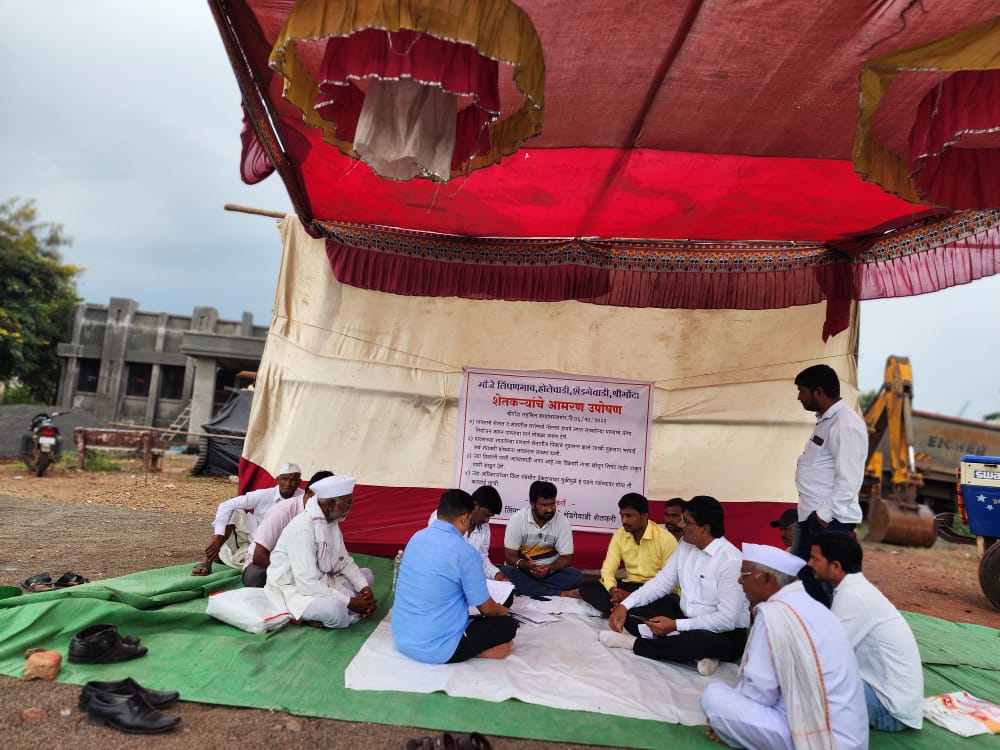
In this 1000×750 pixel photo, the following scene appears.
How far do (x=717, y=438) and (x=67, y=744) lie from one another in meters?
5.32

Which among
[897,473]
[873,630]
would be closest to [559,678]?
[873,630]

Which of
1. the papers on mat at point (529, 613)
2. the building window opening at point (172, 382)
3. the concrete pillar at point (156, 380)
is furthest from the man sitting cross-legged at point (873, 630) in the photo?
the building window opening at point (172, 382)

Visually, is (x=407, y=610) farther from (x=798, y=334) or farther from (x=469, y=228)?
(x=798, y=334)

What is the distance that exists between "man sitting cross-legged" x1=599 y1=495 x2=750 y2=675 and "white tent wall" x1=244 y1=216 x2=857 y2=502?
1.88 metres

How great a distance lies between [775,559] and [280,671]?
8.25 feet

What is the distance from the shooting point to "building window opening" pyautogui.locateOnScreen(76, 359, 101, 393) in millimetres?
23125

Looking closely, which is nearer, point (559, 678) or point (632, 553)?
point (559, 678)

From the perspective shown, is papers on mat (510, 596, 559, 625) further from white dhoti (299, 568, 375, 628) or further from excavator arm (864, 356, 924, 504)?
excavator arm (864, 356, 924, 504)

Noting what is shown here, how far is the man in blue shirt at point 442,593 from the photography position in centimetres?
358

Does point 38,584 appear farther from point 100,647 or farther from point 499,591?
point 499,591

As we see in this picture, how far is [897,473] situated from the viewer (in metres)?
11.3

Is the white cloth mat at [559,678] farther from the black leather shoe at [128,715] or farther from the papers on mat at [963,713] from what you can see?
the papers on mat at [963,713]

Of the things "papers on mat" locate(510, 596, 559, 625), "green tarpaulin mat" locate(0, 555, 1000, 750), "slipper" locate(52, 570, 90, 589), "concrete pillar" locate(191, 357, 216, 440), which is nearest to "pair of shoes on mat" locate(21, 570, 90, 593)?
"slipper" locate(52, 570, 90, 589)

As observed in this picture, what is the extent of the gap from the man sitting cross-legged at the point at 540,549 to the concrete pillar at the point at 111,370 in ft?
71.5
